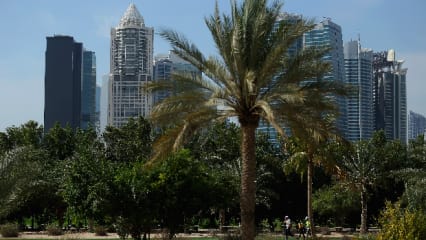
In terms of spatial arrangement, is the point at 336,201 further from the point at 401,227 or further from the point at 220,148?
the point at 401,227

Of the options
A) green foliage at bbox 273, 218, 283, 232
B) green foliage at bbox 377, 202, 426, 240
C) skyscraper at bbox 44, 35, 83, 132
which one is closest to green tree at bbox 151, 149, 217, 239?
green foliage at bbox 377, 202, 426, 240

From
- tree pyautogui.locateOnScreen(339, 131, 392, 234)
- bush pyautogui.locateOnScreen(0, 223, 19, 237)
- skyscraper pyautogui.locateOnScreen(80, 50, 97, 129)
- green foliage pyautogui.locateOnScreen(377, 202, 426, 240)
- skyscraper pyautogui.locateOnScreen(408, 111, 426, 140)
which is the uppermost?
skyscraper pyautogui.locateOnScreen(80, 50, 97, 129)

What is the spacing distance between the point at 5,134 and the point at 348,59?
37852 mm

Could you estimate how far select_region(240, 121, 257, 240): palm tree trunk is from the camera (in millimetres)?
20562

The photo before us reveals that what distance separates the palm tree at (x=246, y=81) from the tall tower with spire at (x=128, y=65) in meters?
48.8

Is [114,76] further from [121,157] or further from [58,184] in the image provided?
[58,184]

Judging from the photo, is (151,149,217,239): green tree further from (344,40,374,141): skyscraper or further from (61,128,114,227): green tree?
(344,40,374,141): skyscraper

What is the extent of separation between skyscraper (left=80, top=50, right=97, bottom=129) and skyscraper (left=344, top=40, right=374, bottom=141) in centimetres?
7021

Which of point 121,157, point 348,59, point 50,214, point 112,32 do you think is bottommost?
point 50,214

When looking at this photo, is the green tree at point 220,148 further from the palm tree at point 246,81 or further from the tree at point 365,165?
the palm tree at point 246,81

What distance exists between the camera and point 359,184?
4697 centimetres

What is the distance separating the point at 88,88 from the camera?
520 feet

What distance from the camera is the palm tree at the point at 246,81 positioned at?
1997 centimetres

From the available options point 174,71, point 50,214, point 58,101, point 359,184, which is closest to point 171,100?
point 174,71
